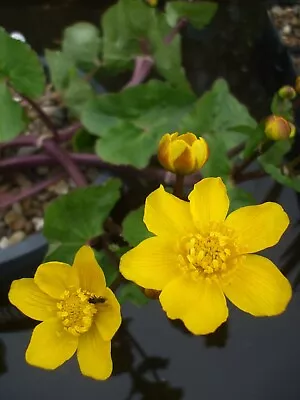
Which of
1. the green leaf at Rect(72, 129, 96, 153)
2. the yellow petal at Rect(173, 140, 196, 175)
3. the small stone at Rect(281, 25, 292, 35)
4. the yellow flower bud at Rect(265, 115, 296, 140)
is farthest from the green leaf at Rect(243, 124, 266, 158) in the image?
the small stone at Rect(281, 25, 292, 35)

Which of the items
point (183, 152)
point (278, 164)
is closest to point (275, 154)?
point (278, 164)

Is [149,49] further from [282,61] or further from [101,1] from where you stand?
[101,1]

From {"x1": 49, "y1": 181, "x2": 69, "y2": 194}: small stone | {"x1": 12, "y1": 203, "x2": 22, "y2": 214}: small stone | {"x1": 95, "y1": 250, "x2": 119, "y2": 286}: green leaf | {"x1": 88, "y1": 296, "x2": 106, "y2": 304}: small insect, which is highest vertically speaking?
{"x1": 88, "y1": 296, "x2": 106, "y2": 304}: small insect

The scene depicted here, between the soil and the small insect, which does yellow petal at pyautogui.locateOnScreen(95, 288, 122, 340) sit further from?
the soil

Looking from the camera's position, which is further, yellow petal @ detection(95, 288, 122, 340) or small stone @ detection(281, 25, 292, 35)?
small stone @ detection(281, 25, 292, 35)

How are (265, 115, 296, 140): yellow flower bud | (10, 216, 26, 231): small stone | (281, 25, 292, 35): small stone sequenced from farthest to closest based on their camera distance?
(281, 25, 292, 35): small stone < (10, 216, 26, 231): small stone < (265, 115, 296, 140): yellow flower bud

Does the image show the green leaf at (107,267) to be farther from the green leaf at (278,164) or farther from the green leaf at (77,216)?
the green leaf at (278,164)

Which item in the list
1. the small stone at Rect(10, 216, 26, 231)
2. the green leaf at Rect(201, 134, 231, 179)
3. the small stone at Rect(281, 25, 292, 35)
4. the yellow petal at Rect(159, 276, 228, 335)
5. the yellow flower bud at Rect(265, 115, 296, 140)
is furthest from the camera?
the small stone at Rect(281, 25, 292, 35)

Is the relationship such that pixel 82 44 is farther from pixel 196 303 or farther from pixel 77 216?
pixel 196 303

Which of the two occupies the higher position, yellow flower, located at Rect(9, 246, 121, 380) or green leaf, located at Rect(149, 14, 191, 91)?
green leaf, located at Rect(149, 14, 191, 91)
